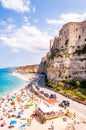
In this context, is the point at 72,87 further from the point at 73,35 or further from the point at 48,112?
the point at 73,35

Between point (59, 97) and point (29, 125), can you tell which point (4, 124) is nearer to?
point (29, 125)

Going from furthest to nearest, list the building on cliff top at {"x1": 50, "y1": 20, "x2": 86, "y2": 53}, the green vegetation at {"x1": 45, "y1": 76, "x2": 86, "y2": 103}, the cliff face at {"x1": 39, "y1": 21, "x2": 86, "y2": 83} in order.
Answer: the building on cliff top at {"x1": 50, "y1": 20, "x2": 86, "y2": 53} → the cliff face at {"x1": 39, "y1": 21, "x2": 86, "y2": 83} → the green vegetation at {"x1": 45, "y1": 76, "x2": 86, "y2": 103}

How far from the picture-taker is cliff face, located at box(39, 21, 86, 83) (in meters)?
58.4

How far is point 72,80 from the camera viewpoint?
57.4 m

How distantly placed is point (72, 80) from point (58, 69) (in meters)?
7.43

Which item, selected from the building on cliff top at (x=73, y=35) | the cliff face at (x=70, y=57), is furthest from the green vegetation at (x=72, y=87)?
the building on cliff top at (x=73, y=35)

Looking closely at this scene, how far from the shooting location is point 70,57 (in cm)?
6178

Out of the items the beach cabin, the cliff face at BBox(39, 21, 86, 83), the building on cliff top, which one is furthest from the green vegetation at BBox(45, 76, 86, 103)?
the building on cliff top

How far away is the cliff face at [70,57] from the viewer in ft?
192

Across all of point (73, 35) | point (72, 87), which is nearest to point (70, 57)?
point (73, 35)

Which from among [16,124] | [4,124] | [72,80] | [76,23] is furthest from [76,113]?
[76,23]

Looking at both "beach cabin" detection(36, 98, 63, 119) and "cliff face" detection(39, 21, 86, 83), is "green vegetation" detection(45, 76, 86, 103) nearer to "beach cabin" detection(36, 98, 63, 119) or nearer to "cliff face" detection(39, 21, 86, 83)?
"cliff face" detection(39, 21, 86, 83)

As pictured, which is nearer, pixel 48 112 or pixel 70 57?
pixel 48 112

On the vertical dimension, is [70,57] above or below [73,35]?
below
